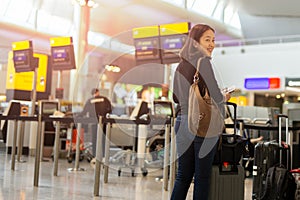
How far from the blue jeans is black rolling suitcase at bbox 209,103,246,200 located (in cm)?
15

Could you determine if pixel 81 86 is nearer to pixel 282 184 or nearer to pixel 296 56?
pixel 296 56

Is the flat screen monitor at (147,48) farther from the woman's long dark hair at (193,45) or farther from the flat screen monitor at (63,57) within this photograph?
the woman's long dark hair at (193,45)

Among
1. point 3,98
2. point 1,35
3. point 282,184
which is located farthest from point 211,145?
point 1,35

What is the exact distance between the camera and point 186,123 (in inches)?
97.8

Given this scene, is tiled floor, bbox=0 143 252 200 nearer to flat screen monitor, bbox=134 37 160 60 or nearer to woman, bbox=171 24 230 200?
woman, bbox=171 24 230 200

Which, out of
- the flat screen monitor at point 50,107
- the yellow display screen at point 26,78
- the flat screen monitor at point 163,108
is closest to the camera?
the flat screen monitor at point 163,108

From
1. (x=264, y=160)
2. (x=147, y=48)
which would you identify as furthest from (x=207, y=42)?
(x=147, y=48)

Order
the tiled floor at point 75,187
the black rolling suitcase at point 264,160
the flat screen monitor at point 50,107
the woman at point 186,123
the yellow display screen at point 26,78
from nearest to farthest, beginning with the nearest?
the woman at point 186,123, the black rolling suitcase at point 264,160, the tiled floor at point 75,187, the flat screen monitor at point 50,107, the yellow display screen at point 26,78

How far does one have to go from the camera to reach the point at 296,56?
508 inches

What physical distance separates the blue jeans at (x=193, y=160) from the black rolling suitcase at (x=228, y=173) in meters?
0.15

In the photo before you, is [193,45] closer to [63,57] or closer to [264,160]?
[264,160]

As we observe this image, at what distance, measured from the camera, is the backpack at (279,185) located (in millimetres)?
3271

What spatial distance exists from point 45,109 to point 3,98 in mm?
6671

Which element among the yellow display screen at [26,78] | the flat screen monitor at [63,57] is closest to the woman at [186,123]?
the flat screen monitor at [63,57]
